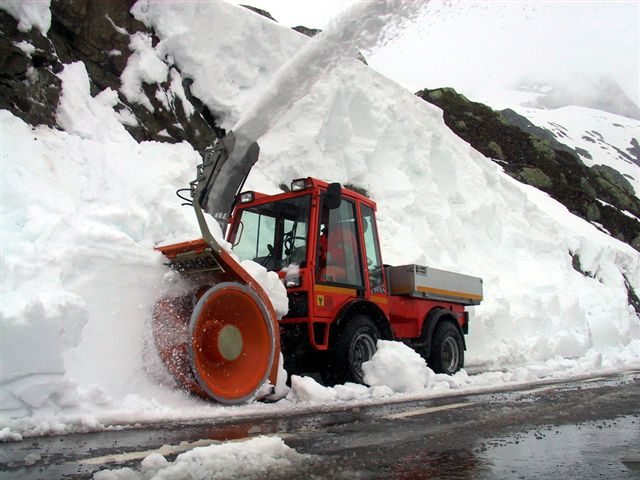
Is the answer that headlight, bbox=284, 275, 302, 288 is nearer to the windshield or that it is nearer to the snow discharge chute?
the windshield

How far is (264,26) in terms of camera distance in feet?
42.8

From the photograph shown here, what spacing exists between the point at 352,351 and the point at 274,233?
1.45 m

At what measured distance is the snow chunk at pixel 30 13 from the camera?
8648 millimetres

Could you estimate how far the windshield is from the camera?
20.5 feet

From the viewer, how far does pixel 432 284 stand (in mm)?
7793

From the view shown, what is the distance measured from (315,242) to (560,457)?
3.55 metres

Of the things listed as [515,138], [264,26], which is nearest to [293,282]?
[264,26]

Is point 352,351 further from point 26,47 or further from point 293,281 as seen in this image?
point 26,47

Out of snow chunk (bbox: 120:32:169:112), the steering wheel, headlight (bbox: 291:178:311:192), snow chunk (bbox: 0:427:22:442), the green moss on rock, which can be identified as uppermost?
the green moss on rock

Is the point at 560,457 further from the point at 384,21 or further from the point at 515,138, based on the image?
the point at 515,138

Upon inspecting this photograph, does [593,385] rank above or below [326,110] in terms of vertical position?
below

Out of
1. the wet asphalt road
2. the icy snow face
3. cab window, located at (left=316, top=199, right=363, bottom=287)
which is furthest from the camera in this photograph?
cab window, located at (left=316, top=199, right=363, bottom=287)

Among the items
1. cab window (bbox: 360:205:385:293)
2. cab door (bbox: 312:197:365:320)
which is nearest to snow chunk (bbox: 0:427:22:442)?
cab door (bbox: 312:197:365:320)

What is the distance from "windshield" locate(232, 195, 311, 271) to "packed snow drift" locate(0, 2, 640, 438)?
0.64m
